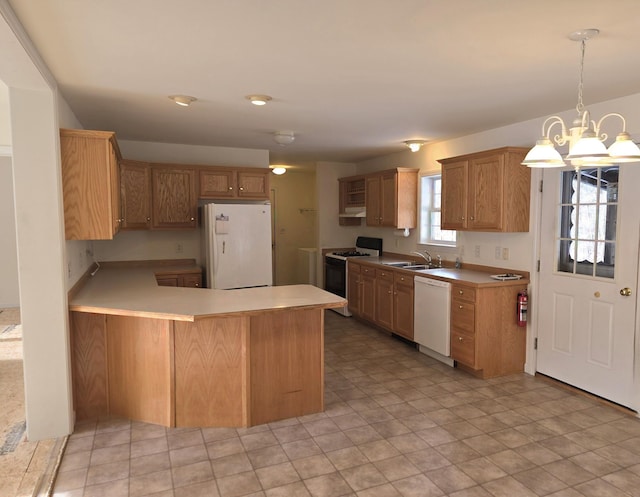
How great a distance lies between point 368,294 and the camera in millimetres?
5543

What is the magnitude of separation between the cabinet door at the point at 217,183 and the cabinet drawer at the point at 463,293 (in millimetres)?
2728

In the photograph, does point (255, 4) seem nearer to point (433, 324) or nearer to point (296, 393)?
point (296, 393)

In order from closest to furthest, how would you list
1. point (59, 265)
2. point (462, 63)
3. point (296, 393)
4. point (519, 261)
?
1. point (462, 63)
2. point (59, 265)
3. point (296, 393)
4. point (519, 261)

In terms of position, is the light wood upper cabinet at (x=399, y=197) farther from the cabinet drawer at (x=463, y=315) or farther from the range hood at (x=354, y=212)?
the cabinet drawer at (x=463, y=315)

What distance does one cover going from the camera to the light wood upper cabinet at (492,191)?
3904 mm

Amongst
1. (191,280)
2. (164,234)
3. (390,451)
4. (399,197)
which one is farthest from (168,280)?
(390,451)

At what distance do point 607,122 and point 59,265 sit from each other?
13.2ft

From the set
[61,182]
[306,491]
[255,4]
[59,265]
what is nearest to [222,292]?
[59,265]

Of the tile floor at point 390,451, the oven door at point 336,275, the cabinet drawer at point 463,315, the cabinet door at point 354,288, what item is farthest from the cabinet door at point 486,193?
the oven door at point 336,275

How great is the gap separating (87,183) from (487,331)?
11.2ft

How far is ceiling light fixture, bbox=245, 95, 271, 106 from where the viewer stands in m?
3.17

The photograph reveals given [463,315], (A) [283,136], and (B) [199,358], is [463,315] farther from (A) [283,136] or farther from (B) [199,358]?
(A) [283,136]

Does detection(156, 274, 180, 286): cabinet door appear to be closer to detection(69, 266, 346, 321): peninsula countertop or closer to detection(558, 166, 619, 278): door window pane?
detection(69, 266, 346, 321): peninsula countertop

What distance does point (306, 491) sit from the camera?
230 cm
